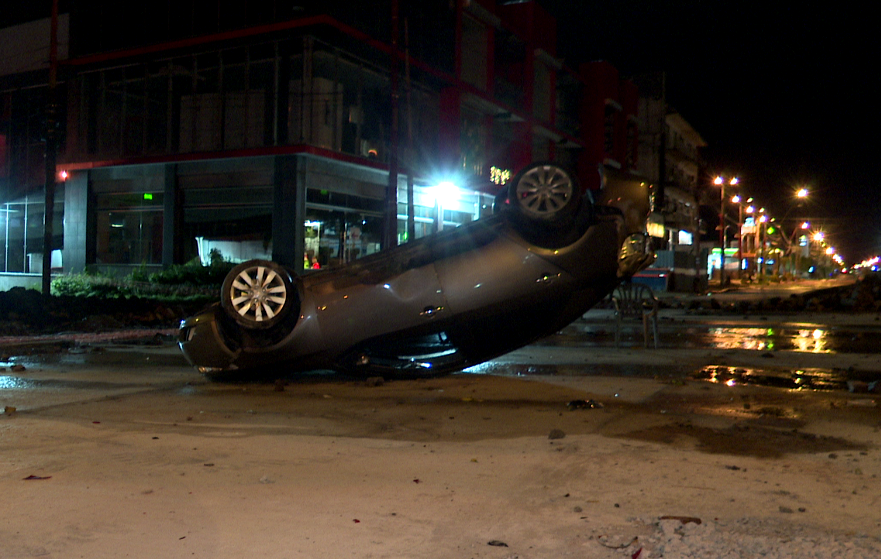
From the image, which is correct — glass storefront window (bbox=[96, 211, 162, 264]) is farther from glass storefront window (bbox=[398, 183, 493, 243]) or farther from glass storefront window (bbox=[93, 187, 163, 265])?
glass storefront window (bbox=[398, 183, 493, 243])

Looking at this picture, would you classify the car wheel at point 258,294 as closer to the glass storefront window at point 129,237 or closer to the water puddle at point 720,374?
the water puddle at point 720,374

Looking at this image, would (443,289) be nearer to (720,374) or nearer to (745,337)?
(720,374)

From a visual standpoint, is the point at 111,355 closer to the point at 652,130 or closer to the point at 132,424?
the point at 132,424

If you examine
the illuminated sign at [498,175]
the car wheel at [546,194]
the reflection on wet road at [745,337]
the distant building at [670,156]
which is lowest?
the reflection on wet road at [745,337]

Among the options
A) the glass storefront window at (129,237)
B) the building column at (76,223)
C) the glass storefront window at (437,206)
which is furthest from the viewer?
the glass storefront window at (437,206)

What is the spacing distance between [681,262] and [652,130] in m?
33.1

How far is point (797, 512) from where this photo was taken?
4.58m

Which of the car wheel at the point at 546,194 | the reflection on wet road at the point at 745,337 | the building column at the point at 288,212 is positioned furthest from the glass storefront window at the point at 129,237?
the car wheel at the point at 546,194

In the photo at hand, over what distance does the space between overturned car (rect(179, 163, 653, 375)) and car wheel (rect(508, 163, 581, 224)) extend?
11mm

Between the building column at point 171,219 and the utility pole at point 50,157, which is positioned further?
the building column at point 171,219

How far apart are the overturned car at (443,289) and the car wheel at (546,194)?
0.03ft

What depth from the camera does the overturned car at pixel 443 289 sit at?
28.4ft

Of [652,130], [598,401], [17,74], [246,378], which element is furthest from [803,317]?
[652,130]

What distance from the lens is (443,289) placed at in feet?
28.7
